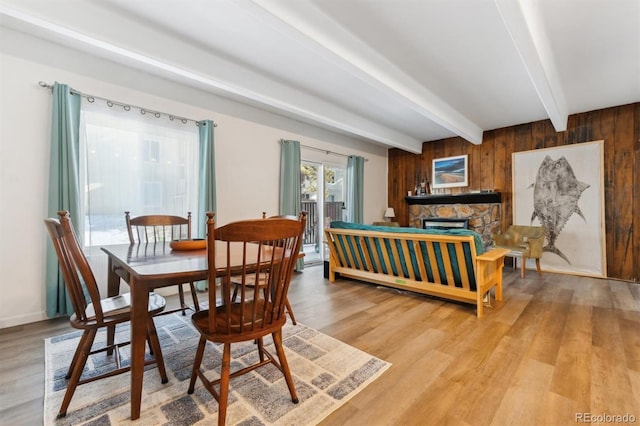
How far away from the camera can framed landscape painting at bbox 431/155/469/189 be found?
571cm

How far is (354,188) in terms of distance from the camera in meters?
5.82

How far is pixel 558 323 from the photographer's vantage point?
8.32ft

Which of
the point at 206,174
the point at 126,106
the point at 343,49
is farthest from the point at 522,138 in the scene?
the point at 126,106

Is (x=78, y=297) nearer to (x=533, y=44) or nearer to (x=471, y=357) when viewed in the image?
(x=471, y=357)

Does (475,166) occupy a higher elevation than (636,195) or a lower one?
higher

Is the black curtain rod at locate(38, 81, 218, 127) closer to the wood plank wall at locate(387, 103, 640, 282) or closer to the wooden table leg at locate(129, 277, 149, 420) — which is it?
the wooden table leg at locate(129, 277, 149, 420)

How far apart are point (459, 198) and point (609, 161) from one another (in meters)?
2.18

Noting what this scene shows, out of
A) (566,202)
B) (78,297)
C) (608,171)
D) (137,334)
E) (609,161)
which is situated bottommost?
(137,334)

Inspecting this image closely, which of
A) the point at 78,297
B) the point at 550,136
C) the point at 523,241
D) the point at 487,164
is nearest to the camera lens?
the point at 78,297

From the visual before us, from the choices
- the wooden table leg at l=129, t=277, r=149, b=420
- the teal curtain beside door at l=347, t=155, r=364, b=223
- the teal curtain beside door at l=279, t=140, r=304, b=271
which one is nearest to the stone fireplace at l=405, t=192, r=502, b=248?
the teal curtain beside door at l=347, t=155, r=364, b=223

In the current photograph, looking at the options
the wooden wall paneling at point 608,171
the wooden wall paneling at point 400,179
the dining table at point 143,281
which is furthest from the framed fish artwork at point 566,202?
the dining table at point 143,281

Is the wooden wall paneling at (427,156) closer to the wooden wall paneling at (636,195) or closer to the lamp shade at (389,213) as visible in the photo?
the lamp shade at (389,213)

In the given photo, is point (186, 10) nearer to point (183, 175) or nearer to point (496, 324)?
point (183, 175)

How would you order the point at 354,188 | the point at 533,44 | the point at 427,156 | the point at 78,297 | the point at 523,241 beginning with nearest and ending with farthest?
the point at 78,297 < the point at 533,44 < the point at 523,241 < the point at 354,188 < the point at 427,156
